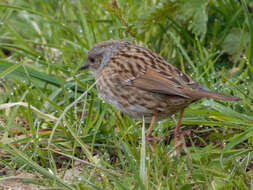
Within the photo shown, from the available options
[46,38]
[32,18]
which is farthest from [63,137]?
[32,18]

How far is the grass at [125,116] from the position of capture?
338cm

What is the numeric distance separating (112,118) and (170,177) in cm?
141

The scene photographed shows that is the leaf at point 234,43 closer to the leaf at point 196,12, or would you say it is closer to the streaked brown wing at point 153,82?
the leaf at point 196,12

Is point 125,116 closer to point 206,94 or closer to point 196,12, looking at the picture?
point 206,94

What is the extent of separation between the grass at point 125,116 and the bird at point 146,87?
0.23 metres

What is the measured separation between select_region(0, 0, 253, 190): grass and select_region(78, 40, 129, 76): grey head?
7.7 inches

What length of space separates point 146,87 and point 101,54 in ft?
2.77

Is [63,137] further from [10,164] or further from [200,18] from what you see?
[200,18]

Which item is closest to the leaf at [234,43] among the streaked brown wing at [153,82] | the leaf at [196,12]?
the leaf at [196,12]

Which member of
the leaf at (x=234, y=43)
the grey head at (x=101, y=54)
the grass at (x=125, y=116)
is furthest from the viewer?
the leaf at (x=234, y=43)

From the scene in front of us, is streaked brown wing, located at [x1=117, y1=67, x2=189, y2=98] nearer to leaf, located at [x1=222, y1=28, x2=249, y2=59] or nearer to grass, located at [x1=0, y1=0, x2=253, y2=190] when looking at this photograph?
grass, located at [x1=0, y1=0, x2=253, y2=190]

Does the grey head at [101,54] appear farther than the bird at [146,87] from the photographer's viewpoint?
Yes

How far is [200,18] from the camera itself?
16.3 ft

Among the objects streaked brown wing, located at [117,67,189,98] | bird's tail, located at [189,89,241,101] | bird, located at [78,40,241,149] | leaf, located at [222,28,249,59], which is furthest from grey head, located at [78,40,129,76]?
leaf, located at [222,28,249,59]
